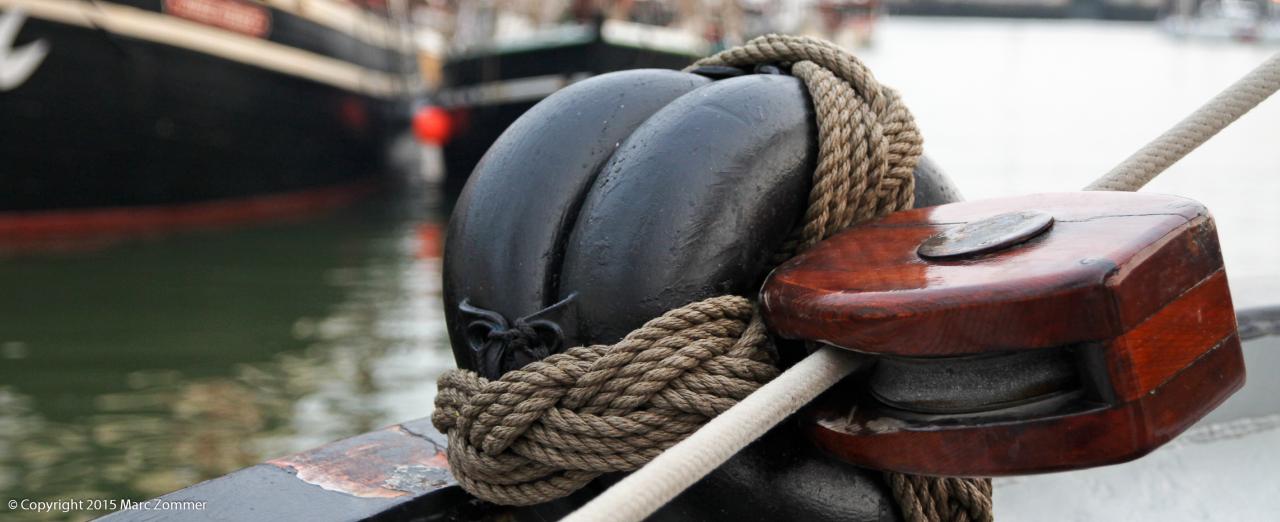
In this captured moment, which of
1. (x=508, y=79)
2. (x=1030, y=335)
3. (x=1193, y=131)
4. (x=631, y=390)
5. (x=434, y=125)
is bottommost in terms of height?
(x=434, y=125)

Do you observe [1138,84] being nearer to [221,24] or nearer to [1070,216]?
[221,24]

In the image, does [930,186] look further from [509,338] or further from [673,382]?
[509,338]

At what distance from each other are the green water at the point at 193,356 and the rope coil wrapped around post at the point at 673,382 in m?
2.35

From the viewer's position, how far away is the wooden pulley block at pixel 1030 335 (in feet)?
2.93

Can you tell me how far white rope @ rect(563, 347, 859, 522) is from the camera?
886 mm

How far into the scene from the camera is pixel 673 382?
43.3 inches

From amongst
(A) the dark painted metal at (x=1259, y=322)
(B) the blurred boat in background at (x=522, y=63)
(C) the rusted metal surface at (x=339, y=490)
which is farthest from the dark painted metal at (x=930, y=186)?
(B) the blurred boat in background at (x=522, y=63)

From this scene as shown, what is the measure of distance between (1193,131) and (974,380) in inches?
24.0

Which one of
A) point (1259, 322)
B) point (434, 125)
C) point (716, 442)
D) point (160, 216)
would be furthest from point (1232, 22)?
point (716, 442)

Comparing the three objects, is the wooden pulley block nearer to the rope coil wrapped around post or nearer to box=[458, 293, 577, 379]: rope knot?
the rope coil wrapped around post

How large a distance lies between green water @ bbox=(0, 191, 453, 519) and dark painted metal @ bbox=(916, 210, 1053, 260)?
9.16ft

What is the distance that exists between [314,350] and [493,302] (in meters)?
3.77

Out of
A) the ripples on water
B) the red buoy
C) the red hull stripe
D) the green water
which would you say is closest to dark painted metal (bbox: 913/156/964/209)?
the ripples on water

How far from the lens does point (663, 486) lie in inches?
35.5
